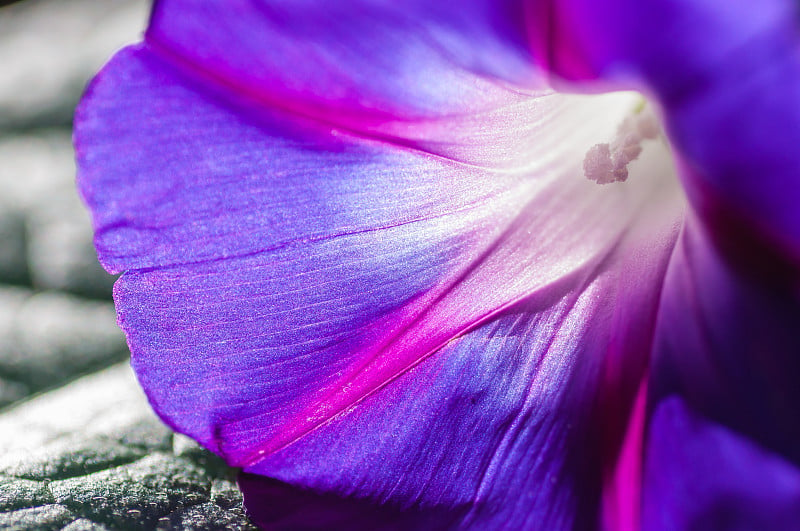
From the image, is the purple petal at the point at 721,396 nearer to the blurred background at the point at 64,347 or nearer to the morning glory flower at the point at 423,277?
the morning glory flower at the point at 423,277

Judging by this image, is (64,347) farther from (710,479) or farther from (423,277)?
(710,479)

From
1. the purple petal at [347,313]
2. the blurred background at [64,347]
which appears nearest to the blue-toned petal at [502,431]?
the purple petal at [347,313]

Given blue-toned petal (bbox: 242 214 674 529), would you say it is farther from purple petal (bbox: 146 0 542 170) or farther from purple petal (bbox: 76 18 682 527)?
purple petal (bbox: 146 0 542 170)

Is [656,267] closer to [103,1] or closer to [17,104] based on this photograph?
[17,104]

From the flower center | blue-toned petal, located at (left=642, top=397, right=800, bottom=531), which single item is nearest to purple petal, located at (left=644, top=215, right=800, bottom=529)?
blue-toned petal, located at (left=642, top=397, right=800, bottom=531)

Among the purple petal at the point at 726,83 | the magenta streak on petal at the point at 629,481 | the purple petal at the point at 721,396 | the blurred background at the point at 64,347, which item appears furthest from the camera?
the blurred background at the point at 64,347

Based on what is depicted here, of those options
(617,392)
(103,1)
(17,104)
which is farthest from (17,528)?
(103,1)
